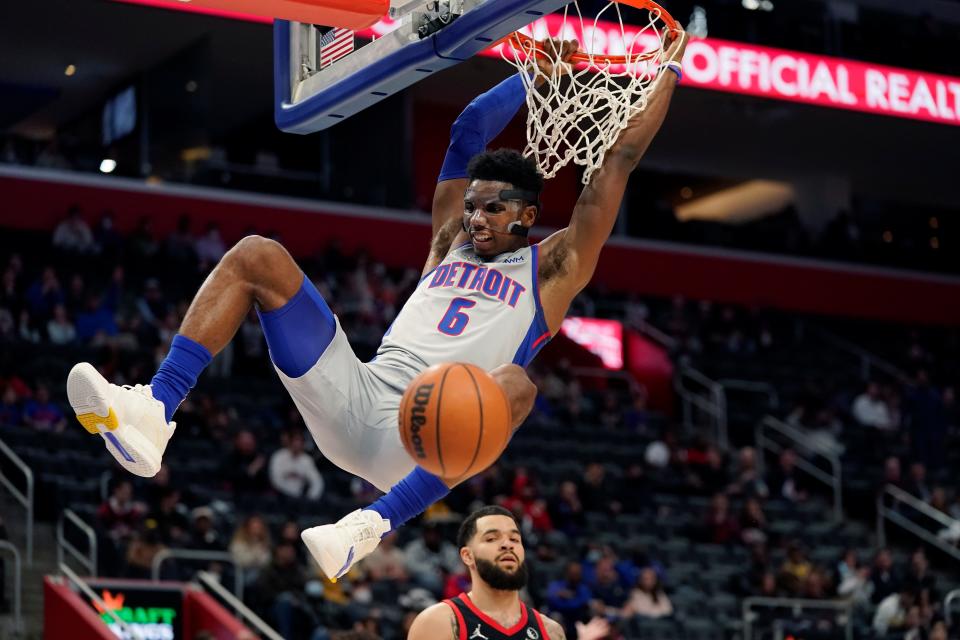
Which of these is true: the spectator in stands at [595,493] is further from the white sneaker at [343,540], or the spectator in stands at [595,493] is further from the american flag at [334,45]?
the white sneaker at [343,540]

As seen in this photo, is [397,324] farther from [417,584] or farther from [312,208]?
[312,208]

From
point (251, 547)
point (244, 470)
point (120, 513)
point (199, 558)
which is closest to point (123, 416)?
point (199, 558)

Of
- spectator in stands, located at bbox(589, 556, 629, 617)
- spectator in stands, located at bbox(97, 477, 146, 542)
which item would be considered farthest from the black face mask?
spectator in stands, located at bbox(589, 556, 629, 617)

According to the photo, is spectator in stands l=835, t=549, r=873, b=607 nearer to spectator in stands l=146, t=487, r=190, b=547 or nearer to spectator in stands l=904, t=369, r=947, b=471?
spectator in stands l=904, t=369, r=947, b=471

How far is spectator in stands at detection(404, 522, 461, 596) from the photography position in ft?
41.8

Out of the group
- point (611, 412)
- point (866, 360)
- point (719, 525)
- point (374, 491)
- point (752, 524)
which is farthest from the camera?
point (866, 360)

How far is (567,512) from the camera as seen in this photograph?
1488 centimetres

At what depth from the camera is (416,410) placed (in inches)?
200

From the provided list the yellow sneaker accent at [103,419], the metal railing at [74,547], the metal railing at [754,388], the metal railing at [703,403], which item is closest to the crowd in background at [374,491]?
the metal railing at [74,547]

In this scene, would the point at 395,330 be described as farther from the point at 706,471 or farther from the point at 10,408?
the point at 706,471

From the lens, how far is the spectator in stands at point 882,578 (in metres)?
15.2

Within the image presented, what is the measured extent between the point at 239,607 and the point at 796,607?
17.7 ft

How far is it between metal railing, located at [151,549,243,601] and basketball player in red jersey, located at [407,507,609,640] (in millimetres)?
5109

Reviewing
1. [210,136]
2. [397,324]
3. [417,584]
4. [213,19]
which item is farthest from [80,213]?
[397,324]
